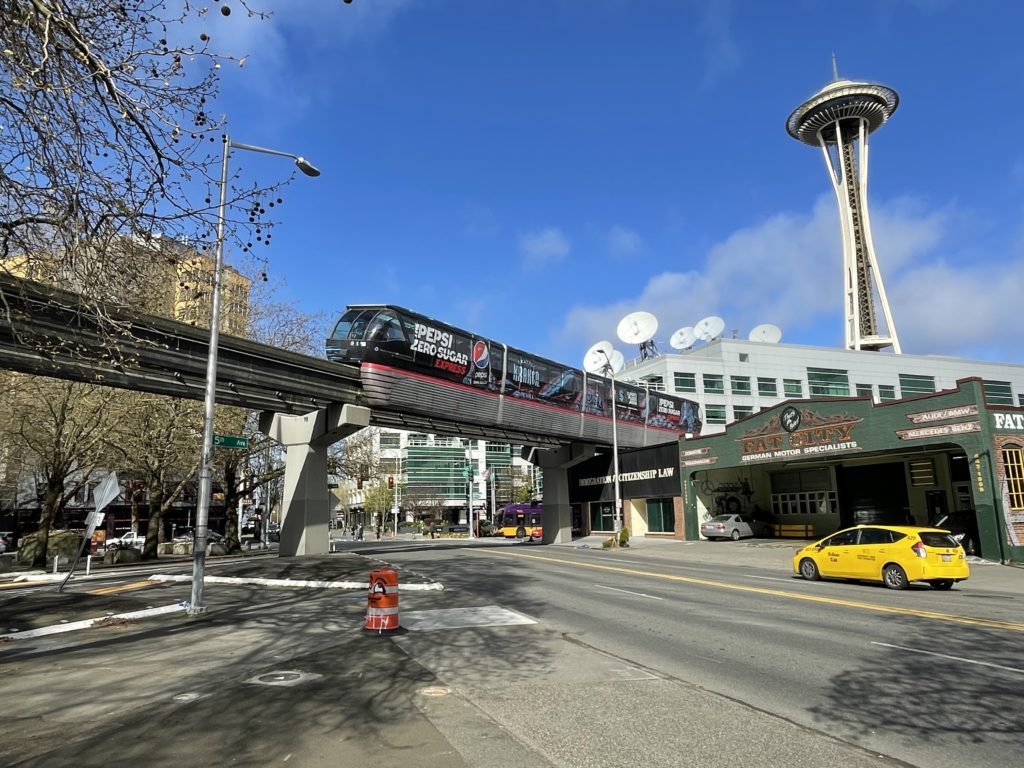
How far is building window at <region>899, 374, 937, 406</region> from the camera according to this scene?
235 ft

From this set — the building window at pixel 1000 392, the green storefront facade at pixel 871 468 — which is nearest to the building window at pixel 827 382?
the building window at pixel 1000 392

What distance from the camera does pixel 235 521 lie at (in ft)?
122

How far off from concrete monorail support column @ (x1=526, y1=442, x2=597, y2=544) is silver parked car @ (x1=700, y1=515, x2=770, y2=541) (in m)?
11.7

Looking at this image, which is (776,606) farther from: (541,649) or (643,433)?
(643,433)

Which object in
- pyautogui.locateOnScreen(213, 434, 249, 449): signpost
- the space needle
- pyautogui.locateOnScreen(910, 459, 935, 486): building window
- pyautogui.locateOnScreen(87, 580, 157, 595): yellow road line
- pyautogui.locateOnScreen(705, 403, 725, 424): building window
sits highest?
the space needle

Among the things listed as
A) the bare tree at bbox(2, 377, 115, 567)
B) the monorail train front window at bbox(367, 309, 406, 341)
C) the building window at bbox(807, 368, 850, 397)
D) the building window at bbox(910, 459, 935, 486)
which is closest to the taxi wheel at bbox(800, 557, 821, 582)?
the monorail train front window at bbox(367, 309, 406, 341)

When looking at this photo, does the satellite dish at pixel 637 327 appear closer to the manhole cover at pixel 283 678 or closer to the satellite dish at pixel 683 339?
the satellite dish at pixel 683 339

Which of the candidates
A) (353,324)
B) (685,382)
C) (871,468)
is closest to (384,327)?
(353,324)

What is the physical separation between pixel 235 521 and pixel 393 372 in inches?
597

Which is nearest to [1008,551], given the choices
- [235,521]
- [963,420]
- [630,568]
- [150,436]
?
[963,420]

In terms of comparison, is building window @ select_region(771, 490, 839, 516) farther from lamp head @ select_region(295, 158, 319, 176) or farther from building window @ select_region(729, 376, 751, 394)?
lamp head @ select_region(295, 158, 319, 176)

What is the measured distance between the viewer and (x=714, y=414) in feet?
218

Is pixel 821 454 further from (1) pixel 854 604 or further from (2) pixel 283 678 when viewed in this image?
(2) pixel 283 678

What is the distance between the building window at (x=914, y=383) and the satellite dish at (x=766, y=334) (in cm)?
1338
